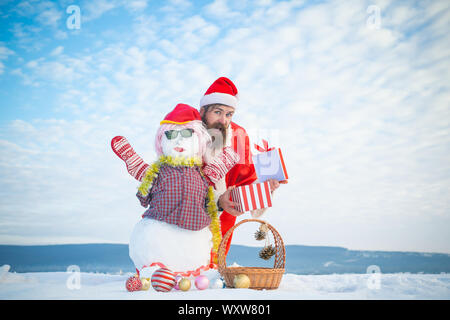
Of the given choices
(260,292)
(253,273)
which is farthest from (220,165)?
(260,292)

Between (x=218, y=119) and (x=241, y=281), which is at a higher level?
(x=218, y=119)

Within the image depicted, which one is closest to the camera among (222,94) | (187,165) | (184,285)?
(184,285)

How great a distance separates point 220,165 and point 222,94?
2.18ft

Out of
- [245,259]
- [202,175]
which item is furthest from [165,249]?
[245,259]

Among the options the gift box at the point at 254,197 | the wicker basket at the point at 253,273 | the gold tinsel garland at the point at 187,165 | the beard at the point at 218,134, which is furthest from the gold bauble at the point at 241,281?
the beard at the point at 218,134

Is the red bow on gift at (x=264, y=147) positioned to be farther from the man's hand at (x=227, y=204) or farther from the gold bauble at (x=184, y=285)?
the gold bauble at (x=184, y=285)

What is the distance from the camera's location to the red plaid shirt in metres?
2.73

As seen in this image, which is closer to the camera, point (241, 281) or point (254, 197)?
point (241, 281)

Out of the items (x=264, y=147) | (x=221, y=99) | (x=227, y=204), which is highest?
(x=221, y=99)

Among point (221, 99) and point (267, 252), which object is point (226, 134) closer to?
point (221, 99)

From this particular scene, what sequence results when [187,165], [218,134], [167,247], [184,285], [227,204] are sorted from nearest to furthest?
[184,285], [167,247], [187,165], [227,204], [218,134]

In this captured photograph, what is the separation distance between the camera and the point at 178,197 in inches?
109

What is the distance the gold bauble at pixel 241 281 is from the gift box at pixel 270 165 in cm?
78

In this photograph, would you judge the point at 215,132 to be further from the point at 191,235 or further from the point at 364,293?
the point at 364,293
